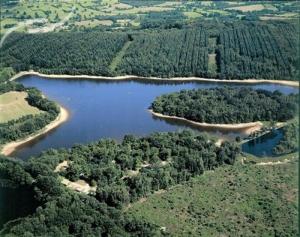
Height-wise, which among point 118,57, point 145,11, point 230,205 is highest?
point 145,11

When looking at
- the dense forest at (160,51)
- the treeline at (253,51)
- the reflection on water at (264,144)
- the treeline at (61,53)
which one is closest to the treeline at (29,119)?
the dense forest at (160,51)

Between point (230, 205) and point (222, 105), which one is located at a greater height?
point (222, 105)

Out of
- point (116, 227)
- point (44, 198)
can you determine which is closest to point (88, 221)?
point (116, 227)

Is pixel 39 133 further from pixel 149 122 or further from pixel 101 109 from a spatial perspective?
pixel 149 122

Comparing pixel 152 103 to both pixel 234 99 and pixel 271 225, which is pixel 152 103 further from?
pixel 271 225

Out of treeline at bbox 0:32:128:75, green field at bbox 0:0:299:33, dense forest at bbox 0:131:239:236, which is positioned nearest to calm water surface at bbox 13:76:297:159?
treeline at bbox 0:32:128:75

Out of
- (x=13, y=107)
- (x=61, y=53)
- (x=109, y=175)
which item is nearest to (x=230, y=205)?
(x=109, y=175)
